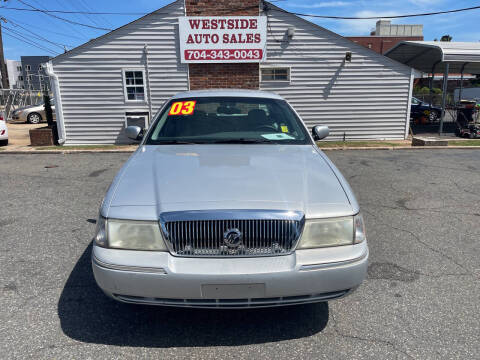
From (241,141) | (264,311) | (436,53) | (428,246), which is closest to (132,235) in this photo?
(264,311)

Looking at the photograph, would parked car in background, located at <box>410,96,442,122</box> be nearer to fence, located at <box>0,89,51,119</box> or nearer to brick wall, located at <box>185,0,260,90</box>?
brick wall, located at <box>185,0,260,90</box>

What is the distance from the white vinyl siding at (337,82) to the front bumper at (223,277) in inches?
419

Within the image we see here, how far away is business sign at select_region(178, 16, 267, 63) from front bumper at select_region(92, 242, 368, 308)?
10.5 meters

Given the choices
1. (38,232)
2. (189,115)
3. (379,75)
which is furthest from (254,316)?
(379,75)

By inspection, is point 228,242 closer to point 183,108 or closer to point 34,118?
point 183,108

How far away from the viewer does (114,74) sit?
11891mm

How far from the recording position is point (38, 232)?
4.36 m

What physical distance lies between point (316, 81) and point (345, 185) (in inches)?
412

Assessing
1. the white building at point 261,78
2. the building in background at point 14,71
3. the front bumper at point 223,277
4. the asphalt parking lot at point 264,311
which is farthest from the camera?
the building in background at point 14,71

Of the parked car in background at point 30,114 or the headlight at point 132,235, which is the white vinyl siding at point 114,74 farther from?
the headlight at point 132,235

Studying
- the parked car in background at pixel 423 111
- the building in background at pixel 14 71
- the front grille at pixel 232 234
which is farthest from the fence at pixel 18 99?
the building in background at pixel 14 71

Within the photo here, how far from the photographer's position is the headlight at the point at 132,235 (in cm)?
220

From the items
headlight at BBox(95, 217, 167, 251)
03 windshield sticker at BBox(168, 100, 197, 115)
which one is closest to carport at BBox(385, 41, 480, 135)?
03 windshield sticker at BBox(168, 100, 197, 115)

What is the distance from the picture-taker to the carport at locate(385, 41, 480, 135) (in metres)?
12.6
